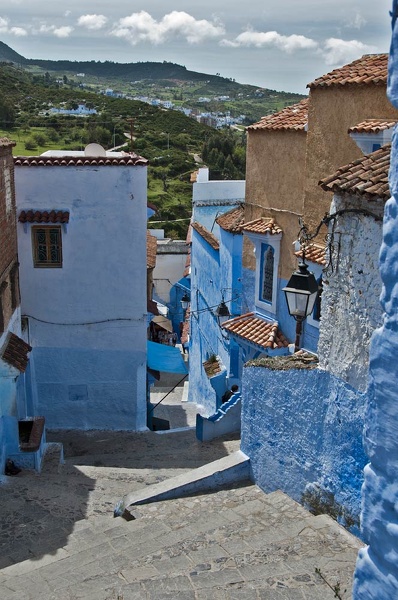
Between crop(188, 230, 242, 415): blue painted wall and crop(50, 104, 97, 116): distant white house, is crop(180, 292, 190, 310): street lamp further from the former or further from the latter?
crop(50, 104, 97, 116): distant white house

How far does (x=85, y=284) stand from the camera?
15.0 metres

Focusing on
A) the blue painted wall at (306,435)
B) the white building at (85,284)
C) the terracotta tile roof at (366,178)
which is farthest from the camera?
the white building at (85,284)

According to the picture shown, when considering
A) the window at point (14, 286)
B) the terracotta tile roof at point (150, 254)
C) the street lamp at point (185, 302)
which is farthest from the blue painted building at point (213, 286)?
the window at point (14, 286)

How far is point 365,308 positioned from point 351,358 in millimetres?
678

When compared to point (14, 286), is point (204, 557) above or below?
below

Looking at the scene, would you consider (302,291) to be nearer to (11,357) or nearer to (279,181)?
(11,357)

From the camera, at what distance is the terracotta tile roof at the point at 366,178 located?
20.6ft

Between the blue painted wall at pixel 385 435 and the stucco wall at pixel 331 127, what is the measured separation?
8008mm

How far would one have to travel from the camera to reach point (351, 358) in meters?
6.96

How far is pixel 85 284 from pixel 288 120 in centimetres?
578

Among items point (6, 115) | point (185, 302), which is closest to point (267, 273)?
point (185, 302)

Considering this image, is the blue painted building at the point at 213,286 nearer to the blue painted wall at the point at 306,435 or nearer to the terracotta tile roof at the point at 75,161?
the terracotta tile roof at the point at 75,161

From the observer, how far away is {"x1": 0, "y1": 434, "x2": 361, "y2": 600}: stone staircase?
5.88 meters

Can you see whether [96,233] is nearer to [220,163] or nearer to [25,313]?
[25,313]
